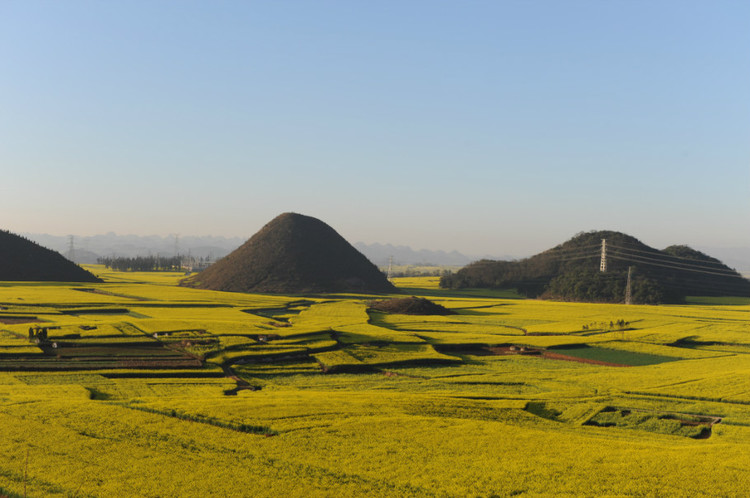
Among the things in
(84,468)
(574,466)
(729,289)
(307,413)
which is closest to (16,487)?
(84,468)

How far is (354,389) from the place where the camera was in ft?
124

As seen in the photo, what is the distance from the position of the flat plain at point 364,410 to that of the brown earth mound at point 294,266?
57.3 metres

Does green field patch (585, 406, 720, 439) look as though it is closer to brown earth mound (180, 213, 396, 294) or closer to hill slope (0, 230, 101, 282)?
brown earth mound (180, 213, 396, 294)

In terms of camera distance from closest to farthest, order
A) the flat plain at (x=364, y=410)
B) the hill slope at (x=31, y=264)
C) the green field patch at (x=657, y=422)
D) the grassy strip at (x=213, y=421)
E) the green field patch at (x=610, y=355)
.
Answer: the flat plain at (x=364, y=410), the grassy strip at (x=213, y=421), the green field patch at (x=657, y=422), the green field patch at (x=610, y=355), the hill slope at (x=31, y=264)

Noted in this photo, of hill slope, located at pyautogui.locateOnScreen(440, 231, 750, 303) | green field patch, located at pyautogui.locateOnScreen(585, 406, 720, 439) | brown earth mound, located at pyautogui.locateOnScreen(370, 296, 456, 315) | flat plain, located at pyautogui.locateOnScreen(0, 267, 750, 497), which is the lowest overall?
green field patch, located at pyautogui.locateOnScreen(585, 406, 720, 439)

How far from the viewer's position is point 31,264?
122 m

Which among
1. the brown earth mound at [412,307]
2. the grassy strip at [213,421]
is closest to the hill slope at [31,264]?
the brown earth mound at [412,307]

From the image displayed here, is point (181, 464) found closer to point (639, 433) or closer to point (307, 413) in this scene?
point (307, 413)

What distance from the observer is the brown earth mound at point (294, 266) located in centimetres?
12500

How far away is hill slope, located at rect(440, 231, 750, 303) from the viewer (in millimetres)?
120575

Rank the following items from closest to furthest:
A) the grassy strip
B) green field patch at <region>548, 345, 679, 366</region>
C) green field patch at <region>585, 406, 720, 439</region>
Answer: the grassy strip → green field patch at <region>585, 406, 720, 439</region> → green field patch at <region>548, 345, 679, 366</region>

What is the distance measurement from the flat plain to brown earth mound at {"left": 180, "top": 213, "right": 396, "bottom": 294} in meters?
57.3

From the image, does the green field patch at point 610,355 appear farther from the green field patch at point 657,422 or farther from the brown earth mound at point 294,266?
the brown earth mound at point 294,266

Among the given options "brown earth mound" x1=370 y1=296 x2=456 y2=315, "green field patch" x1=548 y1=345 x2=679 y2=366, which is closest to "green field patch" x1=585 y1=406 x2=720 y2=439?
"green field patch" x1=548 y1=345 x2=679 y2=366
